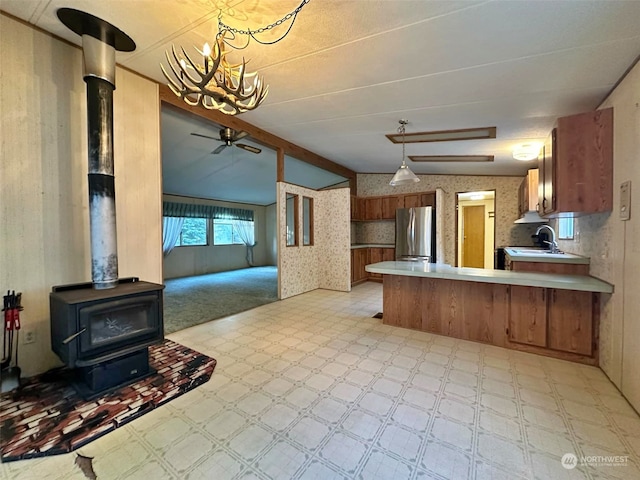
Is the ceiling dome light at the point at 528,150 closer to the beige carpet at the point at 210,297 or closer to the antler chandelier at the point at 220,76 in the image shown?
the antler chandelier at the point at 220,76

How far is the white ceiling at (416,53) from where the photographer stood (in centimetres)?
182

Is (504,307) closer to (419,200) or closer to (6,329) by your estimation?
(419,200)

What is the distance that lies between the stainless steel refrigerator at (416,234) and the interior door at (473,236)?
108 inches

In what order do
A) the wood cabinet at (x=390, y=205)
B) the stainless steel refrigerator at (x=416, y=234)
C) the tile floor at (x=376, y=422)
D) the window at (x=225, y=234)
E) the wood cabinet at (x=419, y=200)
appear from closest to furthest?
the tile floor at (x=376, y=422), the stainless steel refrigerator at (x=416, y=234), the wood cabinet at (x=419, y=200), the wood cabinet at (x=390, y=205), the window at (x=225, y=234)

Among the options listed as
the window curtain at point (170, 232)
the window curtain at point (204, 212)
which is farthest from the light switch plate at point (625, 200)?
the window curtain at point (170, 232)

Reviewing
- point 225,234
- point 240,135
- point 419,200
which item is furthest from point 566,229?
point 225,234

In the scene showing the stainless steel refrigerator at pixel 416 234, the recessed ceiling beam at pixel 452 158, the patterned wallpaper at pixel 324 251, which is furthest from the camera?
the stainless steel refrigerator at pixel 416 234

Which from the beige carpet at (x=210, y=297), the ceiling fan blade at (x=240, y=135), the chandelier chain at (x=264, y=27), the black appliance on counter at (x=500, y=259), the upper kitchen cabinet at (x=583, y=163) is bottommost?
the beige carpet at (x=210, y=297)

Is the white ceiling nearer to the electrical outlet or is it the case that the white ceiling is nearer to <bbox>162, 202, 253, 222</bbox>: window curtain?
the electrical outlet

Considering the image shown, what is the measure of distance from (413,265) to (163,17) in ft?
12.2

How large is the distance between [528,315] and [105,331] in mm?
3980

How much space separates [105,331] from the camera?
2082mm

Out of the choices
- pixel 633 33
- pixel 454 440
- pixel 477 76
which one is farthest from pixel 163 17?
pixel 454 440

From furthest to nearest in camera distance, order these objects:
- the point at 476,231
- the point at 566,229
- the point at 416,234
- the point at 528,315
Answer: the point at 476,231 → the point at 416,234 → the point at 566,229 → the point at 528,315
